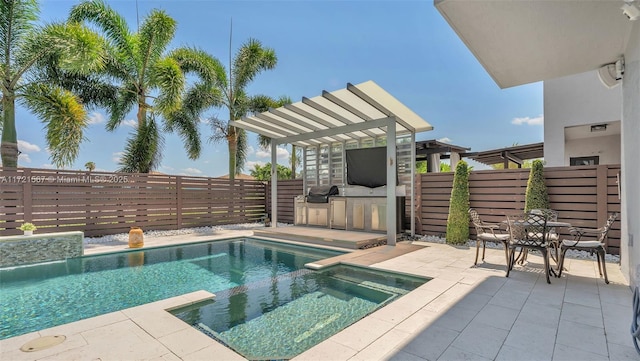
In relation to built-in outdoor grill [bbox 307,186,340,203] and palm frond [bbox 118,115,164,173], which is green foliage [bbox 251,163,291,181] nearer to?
palm frond [bbox 118,115,164,173]

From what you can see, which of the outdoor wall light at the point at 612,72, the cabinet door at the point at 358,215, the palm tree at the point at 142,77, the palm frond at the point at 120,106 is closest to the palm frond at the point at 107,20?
the palm tree at the point at 142,77

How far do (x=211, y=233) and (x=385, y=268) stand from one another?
21.2 feet

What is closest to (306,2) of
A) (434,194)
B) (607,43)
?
(434,194)

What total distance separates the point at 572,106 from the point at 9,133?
15419mm

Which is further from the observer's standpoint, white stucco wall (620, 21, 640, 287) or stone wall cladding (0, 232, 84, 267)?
stone wall cladding (0, 232, 84, 267)

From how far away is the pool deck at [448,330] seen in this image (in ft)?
7.73

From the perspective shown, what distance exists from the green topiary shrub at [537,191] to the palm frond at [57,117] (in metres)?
11.0

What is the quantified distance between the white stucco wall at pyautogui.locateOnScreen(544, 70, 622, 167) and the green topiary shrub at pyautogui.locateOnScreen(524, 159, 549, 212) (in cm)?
328

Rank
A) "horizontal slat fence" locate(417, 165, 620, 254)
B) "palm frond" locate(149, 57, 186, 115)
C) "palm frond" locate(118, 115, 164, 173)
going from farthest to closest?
"palm frond" locate(118, 115, 164, 173), "palm frond" locate(149, 57, 186, 115), "horizontal slat fence" locate(417, 165, 620, 254)

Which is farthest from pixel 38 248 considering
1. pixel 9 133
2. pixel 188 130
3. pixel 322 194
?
pixel 188 130

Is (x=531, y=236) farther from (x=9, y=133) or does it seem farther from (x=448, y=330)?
(x=9, y=133)

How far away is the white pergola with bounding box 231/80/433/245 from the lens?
21.0 feet

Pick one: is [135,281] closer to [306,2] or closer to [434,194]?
[434,194]

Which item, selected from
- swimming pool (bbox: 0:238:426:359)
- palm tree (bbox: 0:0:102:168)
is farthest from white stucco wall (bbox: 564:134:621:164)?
palm tree (bbox: 0:0:102:168)
